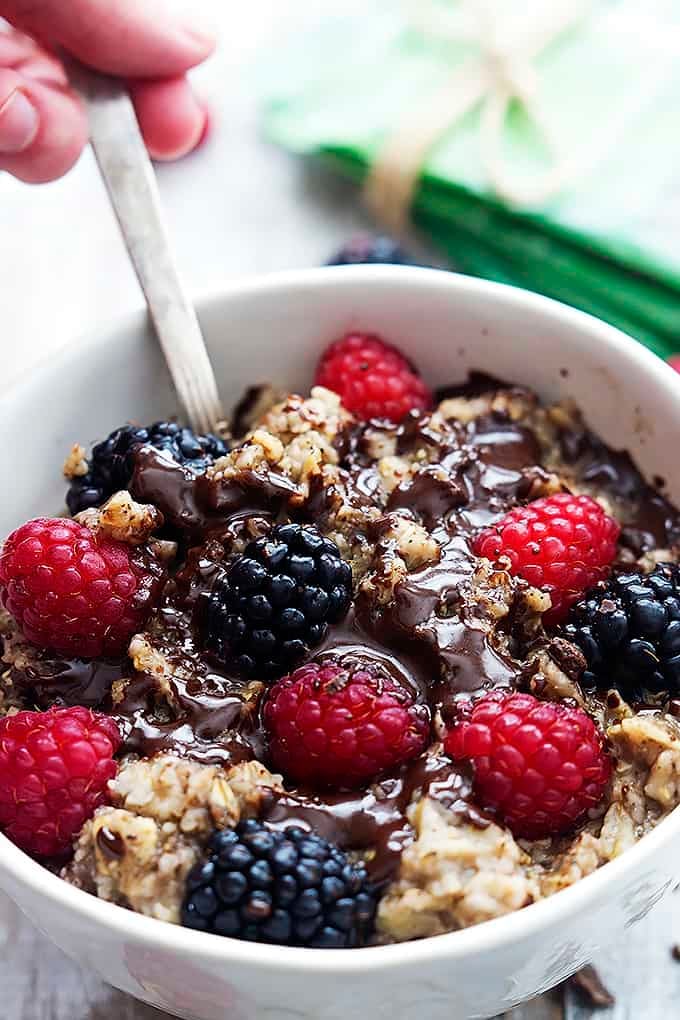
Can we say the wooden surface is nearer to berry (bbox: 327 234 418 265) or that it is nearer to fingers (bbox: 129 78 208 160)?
fingers (bbox: 129 78 208 160)

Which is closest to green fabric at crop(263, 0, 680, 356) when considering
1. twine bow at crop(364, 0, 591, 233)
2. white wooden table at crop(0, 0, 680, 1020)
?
twine bow at crop(364, 0, 591, 233)

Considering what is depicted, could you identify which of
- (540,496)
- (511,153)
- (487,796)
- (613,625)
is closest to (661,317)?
(511,153)

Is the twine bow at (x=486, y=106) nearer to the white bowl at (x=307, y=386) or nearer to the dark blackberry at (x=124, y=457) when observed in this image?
the white bowl at (x=307, y=386)

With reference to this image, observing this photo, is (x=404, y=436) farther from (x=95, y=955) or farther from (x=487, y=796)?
(x=95, y=955)

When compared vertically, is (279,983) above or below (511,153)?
below

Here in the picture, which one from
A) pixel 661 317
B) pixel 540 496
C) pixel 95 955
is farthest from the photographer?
pixel 661 317

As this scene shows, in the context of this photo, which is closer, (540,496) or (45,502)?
(540,496)
